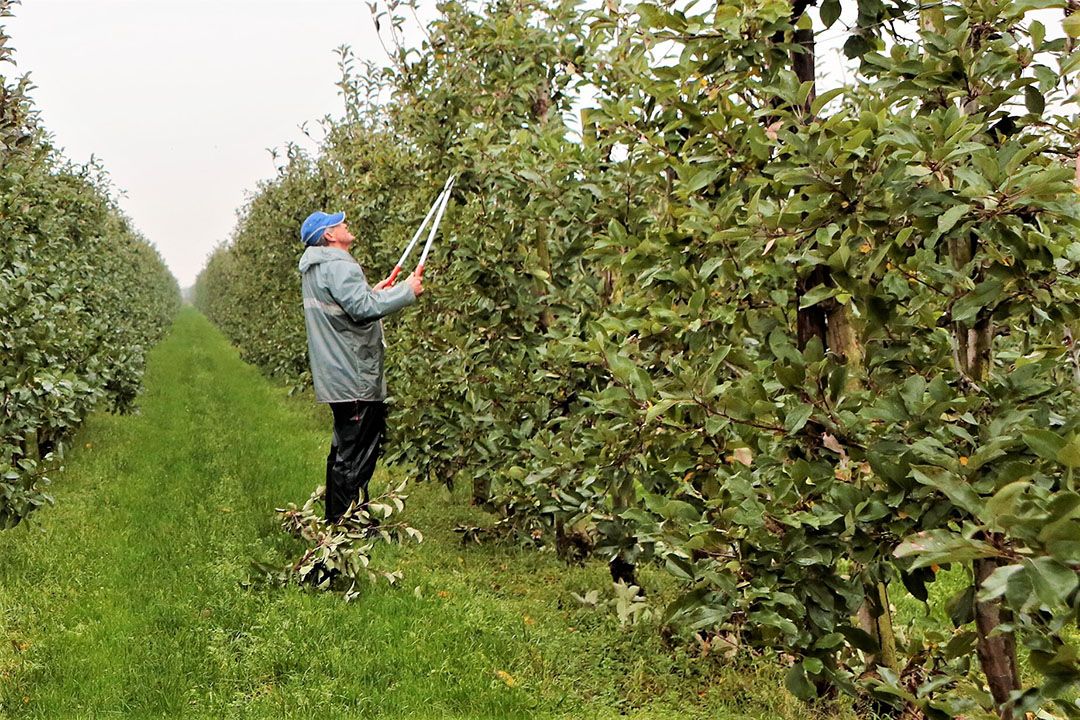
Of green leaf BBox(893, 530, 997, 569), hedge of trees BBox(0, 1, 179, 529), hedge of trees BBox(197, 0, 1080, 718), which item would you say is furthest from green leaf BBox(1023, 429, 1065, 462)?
hedge of trees BBox(0, 1, 179, 529)

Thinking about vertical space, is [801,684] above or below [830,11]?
below

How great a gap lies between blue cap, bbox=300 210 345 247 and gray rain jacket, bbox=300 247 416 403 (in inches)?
5.1

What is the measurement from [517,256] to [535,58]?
127 centimetres

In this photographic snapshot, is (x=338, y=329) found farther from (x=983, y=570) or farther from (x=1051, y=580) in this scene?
(x=1051, y=580)

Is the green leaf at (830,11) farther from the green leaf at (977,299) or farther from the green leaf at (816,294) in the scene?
the green leaf at (977,299)

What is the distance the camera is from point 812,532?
2.39 meters

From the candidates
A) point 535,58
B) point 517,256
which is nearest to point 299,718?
point 517,256

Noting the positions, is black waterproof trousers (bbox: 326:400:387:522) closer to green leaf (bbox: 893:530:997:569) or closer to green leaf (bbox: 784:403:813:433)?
green leaf (bbox: 784:403:813:433)

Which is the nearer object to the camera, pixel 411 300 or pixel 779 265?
pixel 779 265

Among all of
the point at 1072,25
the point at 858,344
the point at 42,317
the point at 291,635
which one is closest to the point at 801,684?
the point at 858,344

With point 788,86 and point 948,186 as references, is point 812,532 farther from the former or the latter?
point 788,86

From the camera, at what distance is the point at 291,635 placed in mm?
4355

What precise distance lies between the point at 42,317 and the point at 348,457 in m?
2.80

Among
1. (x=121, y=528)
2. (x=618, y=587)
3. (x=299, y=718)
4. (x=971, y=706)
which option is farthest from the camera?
(x=121, y=528)
